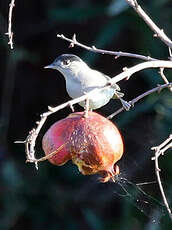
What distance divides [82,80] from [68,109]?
9.50ft

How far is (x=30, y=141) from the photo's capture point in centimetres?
182

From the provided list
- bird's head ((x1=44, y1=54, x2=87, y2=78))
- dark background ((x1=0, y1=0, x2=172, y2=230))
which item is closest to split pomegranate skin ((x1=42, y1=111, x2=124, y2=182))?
bird's head ((x1=44, y1=54, x2=87, y2=78))

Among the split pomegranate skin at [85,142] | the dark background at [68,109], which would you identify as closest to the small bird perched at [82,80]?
the split pomegranate skin at [85,142]

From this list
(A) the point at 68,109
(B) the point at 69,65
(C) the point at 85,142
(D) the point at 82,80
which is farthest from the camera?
(A) the point at 68,109

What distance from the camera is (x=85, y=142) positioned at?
2.05 metres

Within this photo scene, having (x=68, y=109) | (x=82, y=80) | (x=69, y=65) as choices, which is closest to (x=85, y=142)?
(x=82, y=80)

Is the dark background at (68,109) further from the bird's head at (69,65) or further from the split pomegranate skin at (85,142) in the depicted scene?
the split pomegranate skin at (85,142)

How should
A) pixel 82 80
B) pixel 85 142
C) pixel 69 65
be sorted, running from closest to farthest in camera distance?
pixel 85 142 < pixel 82 80 < pixel 69 65

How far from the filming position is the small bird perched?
249 centimetres

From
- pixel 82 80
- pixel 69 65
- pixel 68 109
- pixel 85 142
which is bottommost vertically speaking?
pixel 85 142

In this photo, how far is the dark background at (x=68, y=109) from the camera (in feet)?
14.9

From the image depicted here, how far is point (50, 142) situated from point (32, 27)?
13.1 feet

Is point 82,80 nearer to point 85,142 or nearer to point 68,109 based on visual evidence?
point 85,142

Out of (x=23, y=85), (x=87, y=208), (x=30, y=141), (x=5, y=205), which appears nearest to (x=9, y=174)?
(x=5, y=205)
